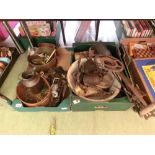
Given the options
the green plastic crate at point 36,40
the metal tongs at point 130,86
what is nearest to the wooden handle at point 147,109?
the metal tongs at point 130,86

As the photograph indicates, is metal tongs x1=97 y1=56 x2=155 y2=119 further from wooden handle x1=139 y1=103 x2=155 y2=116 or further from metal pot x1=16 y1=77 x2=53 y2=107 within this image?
metal pot x1=16 y1=77 x2=53 y2=107

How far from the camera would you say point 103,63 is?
31.9 inches

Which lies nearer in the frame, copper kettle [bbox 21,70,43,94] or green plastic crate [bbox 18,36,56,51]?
copper kettle [bbox 21,70,43,94]

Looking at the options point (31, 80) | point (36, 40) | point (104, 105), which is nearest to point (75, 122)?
point (104, 105)

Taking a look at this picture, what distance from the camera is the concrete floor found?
2.96 ft

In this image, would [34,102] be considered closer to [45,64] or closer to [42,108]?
[42,108]

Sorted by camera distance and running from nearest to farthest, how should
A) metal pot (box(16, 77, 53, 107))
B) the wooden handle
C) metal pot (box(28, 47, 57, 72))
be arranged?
the wooden handle → metal pot (box(16, 77, 53, 107)) → metal pot (box(28, 47, 57, 72))

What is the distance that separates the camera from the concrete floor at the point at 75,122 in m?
0.90

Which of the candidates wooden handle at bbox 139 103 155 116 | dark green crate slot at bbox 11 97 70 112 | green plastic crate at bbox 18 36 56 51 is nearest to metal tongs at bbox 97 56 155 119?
wooden handle at bbox 139 103 155 116

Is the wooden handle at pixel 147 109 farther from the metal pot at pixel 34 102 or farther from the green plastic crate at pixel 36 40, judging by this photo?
the green plastic crate at pixel 36 40
